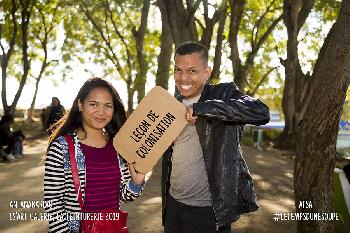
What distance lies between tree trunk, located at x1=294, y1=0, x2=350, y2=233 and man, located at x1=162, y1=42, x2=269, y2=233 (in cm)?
197

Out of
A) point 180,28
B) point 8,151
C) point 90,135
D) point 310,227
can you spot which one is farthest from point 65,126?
point 8,151

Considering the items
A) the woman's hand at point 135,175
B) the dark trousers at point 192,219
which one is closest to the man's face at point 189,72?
the woman's hand at point 135,175

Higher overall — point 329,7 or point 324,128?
point 329,7

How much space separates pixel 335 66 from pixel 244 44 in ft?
90.3

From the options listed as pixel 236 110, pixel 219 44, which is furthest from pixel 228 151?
pixel 219 44

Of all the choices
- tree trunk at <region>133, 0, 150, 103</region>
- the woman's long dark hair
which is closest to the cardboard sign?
the woman's long dark hair

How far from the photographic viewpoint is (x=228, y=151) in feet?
9.55

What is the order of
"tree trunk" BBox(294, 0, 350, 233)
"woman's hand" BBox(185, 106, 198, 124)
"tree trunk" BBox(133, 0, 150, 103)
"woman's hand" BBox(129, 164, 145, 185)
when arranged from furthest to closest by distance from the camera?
"tree trunk" BBox(133, 0, 150, 103) < "tree trunk" BBox(294, 0, 350, 233) < "woman's hand" BBox(129, 164, 145, 185) < "woman's hand" BBox(185, 106, 198, 124)

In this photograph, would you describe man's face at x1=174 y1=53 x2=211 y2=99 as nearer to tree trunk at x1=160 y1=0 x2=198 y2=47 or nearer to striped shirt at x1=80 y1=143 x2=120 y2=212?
striped shirt at x1=80 y1=143 x2=120 y2=212

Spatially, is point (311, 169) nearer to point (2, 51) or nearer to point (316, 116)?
point (316, 116)

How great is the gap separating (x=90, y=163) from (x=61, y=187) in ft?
0.76

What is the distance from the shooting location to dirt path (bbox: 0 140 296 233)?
6.43m

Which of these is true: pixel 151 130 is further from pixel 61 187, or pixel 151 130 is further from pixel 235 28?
pixel 235 28

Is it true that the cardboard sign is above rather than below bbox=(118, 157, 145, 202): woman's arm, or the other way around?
above
